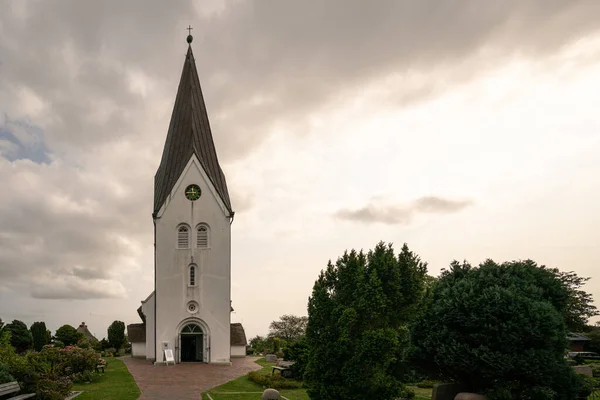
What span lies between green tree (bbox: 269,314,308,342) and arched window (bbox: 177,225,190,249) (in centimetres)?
2015

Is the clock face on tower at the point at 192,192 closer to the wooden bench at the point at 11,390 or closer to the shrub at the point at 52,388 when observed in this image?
the shrub at the point at 52,388

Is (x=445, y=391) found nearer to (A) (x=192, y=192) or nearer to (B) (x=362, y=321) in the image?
(B) (x=362, y=321)

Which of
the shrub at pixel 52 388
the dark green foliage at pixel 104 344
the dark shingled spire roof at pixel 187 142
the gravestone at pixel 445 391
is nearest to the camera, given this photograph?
the shrub at pixel 52 388

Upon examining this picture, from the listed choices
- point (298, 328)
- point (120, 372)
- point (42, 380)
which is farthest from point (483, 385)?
point (298, 328)

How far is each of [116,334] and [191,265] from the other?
540 inches

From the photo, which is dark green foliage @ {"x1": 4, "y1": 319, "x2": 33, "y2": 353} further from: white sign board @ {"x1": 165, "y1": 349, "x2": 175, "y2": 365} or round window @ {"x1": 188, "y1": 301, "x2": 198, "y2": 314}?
round window @ {"x1": 188, "y1": 301, "x2": 198, "y2": 314}

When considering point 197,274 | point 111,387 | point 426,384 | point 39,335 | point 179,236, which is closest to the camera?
point 111,387

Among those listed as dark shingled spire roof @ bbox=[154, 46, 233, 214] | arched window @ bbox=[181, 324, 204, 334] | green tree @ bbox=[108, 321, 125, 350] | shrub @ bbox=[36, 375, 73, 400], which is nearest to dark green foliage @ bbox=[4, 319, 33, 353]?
Answer: green tree @ bbox=[108, 321, 125, 350]

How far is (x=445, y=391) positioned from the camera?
1991cm

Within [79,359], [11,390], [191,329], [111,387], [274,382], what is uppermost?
[191,329]

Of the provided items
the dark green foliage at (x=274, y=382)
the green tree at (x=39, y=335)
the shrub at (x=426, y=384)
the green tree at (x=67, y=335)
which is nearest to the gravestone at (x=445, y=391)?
the shrub at (x=426, y=384)

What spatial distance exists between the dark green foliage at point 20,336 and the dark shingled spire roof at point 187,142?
15782 mm

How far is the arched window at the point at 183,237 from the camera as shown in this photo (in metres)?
39.1

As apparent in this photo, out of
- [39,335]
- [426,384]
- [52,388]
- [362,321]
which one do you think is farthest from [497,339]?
[39,335]
